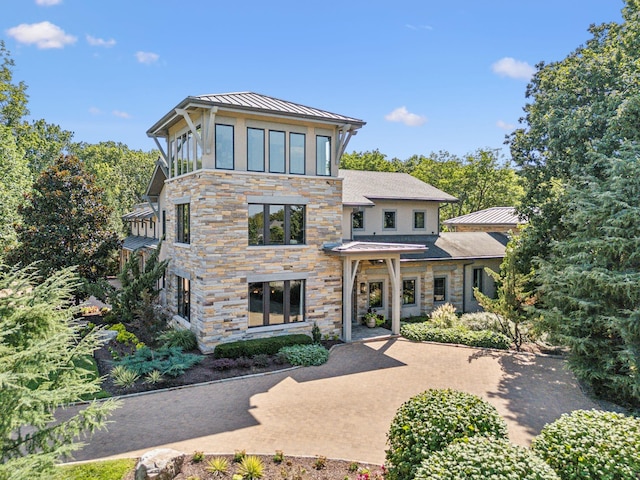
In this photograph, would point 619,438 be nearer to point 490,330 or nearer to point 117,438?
point 117,438

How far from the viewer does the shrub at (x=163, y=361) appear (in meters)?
12.6

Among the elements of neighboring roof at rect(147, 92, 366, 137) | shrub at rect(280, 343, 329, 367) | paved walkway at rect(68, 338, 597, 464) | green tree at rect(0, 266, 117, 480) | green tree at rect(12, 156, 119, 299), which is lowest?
paved walkway at rect(68, 338, 597, 464)

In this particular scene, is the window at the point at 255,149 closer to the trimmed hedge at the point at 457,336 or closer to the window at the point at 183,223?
the window at the point at 183,223

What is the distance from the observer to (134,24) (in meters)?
16.0

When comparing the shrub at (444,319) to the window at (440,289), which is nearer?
the shrub at (444,319)

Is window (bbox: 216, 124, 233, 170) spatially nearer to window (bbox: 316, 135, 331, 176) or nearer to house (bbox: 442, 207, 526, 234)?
window (bbox: 316, 135, 331, 176)

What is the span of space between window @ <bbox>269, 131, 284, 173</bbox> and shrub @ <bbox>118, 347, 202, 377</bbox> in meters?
7.68

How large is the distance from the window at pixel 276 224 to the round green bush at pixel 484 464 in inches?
441

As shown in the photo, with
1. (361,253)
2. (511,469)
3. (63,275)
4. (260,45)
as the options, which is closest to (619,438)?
(511,469)

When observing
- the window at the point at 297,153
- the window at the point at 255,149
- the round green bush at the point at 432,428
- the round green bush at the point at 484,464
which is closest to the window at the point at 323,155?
the window at the point at 297,153

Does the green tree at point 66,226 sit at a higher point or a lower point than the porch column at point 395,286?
higher

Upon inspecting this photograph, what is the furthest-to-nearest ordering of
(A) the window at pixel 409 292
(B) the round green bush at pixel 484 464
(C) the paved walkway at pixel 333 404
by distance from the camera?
(A) the window at pixel 409 292 < (C) the paved walkway at pixel 333 404 < (B) the round green bush at pixel 484 464

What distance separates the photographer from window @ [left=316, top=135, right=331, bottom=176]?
1667 centimetres

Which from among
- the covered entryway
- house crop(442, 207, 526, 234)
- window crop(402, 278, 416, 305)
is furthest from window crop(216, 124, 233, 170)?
house crop(442, 207, 526, 234)
